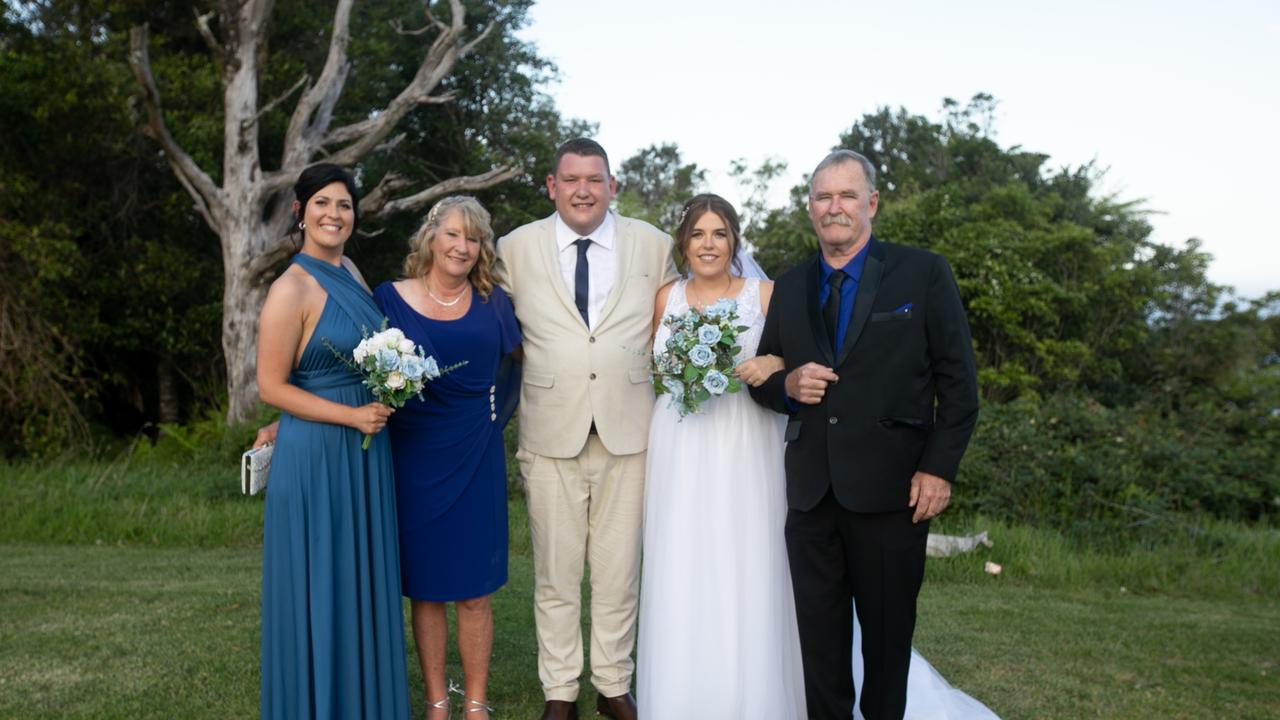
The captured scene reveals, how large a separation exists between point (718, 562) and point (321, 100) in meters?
12.9

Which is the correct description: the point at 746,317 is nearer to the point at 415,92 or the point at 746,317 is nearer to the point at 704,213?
the point at 704,213

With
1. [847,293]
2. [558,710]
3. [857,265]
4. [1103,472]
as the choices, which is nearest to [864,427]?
[847,293]

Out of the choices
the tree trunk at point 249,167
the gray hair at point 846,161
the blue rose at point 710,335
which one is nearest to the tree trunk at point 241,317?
the tree trunk at point 249,167

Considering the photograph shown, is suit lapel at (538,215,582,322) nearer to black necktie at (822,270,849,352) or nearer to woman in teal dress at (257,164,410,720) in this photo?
woman in teal dress at (257,164,410,720)

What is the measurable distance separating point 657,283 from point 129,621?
4247 mm

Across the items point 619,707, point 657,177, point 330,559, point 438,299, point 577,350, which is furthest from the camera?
point 657,177

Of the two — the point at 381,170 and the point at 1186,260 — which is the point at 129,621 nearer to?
the point at 381,170

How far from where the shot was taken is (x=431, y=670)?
4656 mm

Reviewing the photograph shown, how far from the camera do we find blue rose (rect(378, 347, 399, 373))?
3941 millimetres

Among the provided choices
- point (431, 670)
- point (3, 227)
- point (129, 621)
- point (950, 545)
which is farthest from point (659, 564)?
point (3, 227)

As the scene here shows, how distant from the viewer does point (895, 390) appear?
162 inches

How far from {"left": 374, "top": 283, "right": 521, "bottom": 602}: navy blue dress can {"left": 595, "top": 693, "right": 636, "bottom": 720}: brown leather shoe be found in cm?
91

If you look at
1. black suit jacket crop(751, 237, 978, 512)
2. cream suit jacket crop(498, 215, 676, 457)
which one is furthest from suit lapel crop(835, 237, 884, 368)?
cream suit jacket crop(498, 215, 676, 457)

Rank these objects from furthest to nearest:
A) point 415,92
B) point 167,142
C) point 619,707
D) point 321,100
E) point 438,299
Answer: point 321,100 → point 415,92 → point 167,142 → point 619,707 → point 438,299
